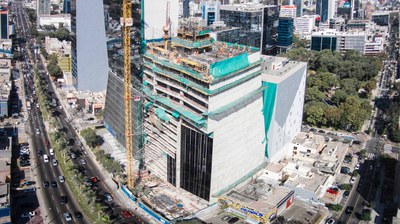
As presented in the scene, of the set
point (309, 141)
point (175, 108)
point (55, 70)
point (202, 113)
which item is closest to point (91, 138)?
point (175, 108)

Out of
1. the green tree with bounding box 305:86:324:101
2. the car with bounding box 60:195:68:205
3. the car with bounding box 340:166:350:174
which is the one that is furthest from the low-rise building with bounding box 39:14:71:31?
the car with bounding box 340:166:350:174

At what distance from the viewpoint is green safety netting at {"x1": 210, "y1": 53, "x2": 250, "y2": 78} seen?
6047cm

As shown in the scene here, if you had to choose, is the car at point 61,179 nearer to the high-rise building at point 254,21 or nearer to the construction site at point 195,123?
the construction site at point 195,123

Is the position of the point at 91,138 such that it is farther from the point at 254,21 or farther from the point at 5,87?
the point at 254,21

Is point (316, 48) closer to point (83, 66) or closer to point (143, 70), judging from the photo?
point (83, 66)

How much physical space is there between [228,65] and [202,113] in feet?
24.5

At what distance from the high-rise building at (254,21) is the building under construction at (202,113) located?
6098 centimetres

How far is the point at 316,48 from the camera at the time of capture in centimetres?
15912

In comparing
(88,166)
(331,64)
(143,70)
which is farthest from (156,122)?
(331,64)

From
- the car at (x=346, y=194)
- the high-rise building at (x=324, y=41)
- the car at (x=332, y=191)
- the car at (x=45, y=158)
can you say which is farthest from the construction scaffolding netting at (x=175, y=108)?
the high-rise building at (x=324, y=41)

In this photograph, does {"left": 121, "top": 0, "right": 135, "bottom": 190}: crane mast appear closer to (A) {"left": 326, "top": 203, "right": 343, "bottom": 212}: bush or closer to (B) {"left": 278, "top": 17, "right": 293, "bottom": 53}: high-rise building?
(A) {"left": 326, "top": 203, "right": 343, "bottom": 212}: bush

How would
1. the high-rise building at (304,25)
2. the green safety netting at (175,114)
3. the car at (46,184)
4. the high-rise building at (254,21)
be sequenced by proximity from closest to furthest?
1. the green safety netting at (175,114)
2. the car at (46,184)
3. the high-rise building at (254,21)
4. the high-rise building at (304,25)

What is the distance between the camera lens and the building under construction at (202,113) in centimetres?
6169

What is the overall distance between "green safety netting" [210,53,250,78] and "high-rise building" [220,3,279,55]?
67574mm
